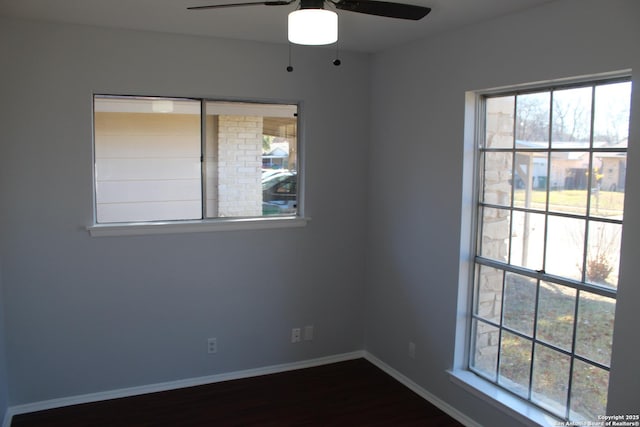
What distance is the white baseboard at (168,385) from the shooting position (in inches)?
138

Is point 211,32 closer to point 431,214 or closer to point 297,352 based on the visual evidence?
point 431,214

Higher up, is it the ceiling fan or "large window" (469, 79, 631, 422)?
the ceiling fan

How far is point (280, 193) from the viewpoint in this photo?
4211 millimetres

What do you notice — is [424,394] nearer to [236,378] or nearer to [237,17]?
[236,378]

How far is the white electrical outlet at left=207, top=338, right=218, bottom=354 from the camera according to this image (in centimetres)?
398

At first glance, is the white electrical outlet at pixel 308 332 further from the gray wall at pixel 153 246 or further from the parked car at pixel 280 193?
the parked car at pixel 280 193

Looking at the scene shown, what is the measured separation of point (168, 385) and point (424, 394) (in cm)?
187

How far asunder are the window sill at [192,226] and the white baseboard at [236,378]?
3.68 feet

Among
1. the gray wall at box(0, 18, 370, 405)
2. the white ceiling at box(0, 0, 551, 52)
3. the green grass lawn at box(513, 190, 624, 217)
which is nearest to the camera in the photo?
the green grass lawn at box(513, 190, 624, 217)

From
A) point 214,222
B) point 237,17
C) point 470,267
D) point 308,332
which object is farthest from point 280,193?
point 470,267

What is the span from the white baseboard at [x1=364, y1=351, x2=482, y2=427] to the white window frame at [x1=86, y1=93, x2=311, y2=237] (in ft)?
4.31

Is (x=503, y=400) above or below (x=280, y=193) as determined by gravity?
below

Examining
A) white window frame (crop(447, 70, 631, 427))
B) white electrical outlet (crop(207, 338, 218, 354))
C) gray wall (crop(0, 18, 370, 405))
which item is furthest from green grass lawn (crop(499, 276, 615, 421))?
white electrical outlet (crop(207, 338, 218, 354))

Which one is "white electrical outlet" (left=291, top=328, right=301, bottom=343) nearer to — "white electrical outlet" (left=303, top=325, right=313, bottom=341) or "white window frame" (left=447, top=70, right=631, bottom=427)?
"white electrical outlet" (left=303, top=325, right=313, bottom=341)
